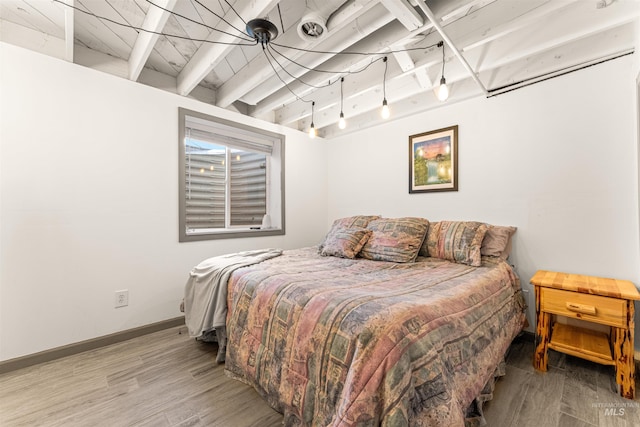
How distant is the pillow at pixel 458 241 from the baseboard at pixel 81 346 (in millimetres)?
2518

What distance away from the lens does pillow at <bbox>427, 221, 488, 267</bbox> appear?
2.14m

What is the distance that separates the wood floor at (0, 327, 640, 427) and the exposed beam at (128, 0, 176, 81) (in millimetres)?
2279

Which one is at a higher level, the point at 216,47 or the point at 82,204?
the point at 216,47

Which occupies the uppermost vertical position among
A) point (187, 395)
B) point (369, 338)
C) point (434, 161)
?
point (434, 161)

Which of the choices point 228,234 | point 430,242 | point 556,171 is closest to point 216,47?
point 228,234

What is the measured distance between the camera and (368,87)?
259cm

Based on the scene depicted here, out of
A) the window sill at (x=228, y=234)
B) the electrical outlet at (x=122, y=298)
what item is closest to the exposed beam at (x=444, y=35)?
the window sill at (x=228, y=234)

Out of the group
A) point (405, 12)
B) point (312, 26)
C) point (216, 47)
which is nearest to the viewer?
point (405, 12)

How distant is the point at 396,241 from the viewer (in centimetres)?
232

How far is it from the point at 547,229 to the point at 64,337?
3.87 m

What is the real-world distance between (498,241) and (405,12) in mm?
1828

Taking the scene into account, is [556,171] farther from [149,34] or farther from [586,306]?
[149,34]

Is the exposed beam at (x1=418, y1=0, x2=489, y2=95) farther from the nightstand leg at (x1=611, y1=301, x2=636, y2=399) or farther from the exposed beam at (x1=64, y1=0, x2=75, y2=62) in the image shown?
the exposed beam at (x1=64, y1=0, x2=75, y2=62)

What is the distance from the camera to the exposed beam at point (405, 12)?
148cm
